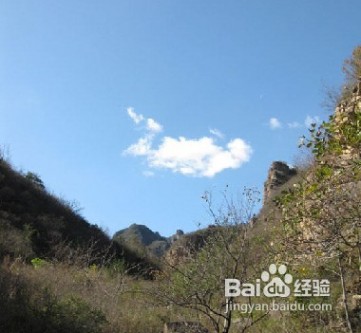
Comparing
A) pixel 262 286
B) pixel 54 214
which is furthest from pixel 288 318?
pixel 54 214

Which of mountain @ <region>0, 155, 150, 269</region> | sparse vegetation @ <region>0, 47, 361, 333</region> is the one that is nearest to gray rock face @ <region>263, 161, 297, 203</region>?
mountain @ <region>0, 155, 150, 269</region>

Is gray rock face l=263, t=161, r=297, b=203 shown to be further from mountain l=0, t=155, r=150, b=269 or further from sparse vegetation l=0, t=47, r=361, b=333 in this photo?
sparse vegetation l=0, t=47, r=361, b=333

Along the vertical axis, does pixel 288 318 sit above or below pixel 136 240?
below

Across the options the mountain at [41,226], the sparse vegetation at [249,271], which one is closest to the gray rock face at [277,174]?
the mountain at [41,226]

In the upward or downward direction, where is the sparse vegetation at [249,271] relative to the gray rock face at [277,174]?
downward

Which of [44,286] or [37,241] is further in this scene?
[37,241]

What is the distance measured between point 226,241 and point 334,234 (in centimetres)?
196

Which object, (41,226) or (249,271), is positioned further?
Result: (41,226)

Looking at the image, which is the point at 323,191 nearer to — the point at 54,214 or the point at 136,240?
the point at 54,214

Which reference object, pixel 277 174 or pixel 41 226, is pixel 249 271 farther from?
pixel 277 174

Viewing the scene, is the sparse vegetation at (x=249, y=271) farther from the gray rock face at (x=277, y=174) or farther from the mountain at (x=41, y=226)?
the gray rock face at (x=277, y=174)

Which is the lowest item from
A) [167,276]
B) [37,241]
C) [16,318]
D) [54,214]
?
[16,318]

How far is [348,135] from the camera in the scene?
13.2 ft

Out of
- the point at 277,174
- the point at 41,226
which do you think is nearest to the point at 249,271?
the point at 41,226
